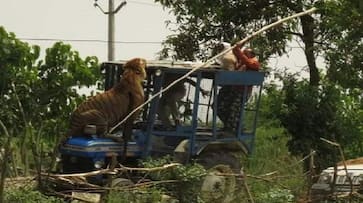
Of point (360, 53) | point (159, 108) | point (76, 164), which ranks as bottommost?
point (76, 164)

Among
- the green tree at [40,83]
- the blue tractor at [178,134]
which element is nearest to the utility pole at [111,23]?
the green tree at [40,83]

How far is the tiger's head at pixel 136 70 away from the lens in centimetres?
972

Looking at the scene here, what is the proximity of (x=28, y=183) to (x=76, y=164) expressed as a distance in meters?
2.44

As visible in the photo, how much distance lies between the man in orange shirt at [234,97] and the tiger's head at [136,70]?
93 cm

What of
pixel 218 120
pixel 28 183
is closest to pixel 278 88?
pixel 218 120

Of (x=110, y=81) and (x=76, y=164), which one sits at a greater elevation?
(x=110, y=81)

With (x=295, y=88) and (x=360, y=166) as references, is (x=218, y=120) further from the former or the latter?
(x=295, y=88)

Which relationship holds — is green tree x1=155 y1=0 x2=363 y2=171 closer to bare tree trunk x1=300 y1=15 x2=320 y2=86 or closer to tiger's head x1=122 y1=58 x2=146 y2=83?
bare tree trunk x1=300 y1=15 x2=320 y2=86

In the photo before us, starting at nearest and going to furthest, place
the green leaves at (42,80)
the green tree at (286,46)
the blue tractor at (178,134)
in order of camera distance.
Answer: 1. the blue tractor at (178,134)
2. the green tree at (286,46)
3. the green leaves at (42,80)

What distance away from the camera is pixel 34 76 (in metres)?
13.1

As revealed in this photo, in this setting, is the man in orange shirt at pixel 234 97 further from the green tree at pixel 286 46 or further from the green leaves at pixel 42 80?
the green leaves at pixel 42 80

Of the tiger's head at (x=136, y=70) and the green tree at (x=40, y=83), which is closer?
the tiger's head at (x=136, y=70)

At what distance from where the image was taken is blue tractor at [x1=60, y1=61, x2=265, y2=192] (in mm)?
9680

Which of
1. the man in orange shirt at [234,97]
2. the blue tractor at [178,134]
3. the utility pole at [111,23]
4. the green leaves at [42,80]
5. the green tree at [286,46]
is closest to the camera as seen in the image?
the blue tractor at [178,134]
